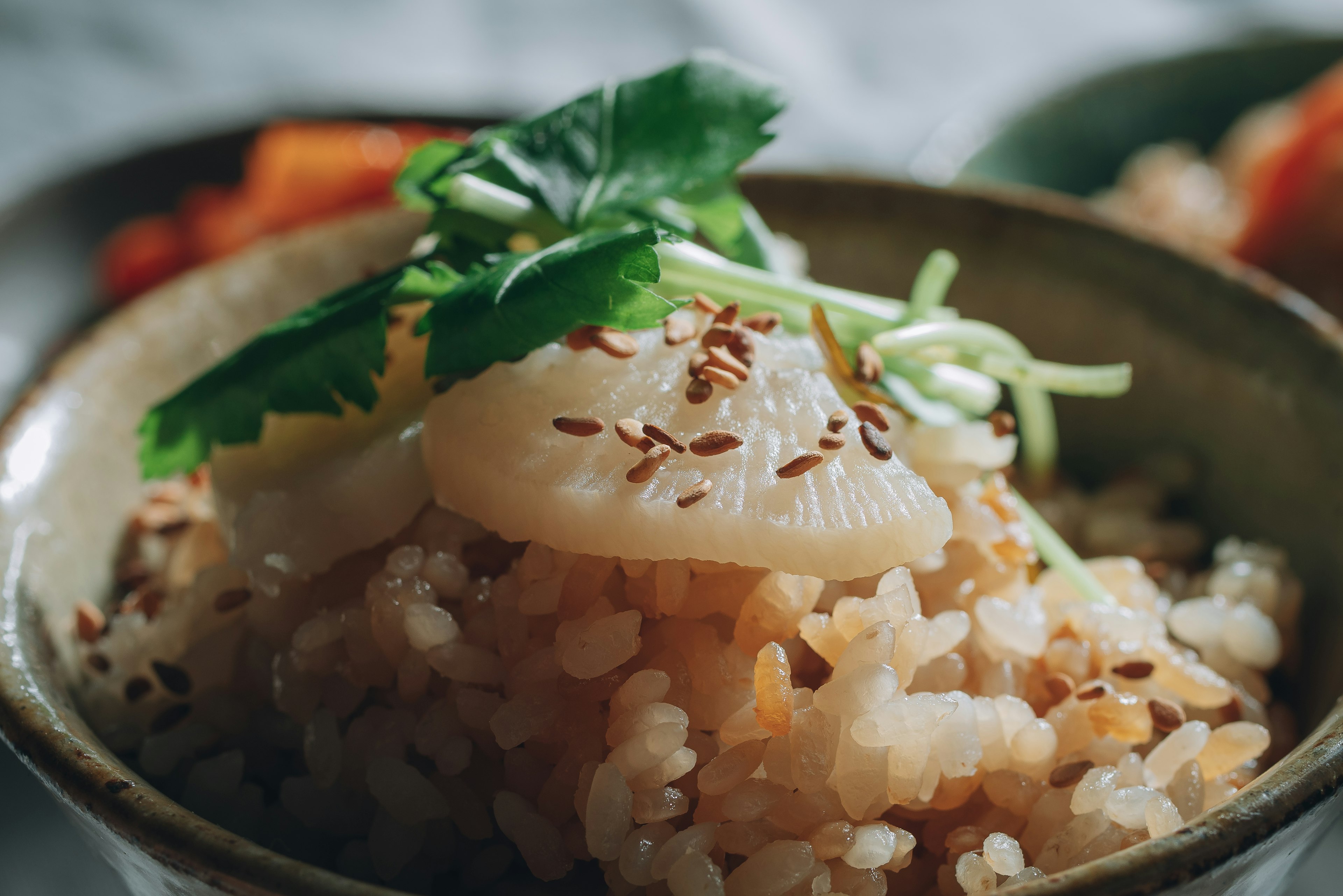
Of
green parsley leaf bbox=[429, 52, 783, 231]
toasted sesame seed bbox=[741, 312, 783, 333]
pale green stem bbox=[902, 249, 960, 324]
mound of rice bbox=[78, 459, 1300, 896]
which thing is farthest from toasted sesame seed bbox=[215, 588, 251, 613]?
pale green stem bbox=[902, 249, 960, 324]

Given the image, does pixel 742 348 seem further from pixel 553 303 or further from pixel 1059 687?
pixel 1059 687

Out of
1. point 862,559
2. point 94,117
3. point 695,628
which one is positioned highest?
→ point 862,559

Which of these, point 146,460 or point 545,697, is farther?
point 146,460

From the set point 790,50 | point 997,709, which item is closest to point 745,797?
point 997,709

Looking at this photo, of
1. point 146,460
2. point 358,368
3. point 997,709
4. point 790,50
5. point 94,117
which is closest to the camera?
point 997,709

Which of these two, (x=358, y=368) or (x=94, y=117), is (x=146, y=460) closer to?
(x=358, y=368)

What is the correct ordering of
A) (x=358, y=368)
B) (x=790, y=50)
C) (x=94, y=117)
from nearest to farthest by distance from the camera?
1. (x=358, y=368)
2. (x=94, y=117)
3. (x=790, y=50)

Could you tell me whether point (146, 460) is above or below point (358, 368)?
below

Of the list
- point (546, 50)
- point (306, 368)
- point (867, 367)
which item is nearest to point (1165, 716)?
point (867, 367)
